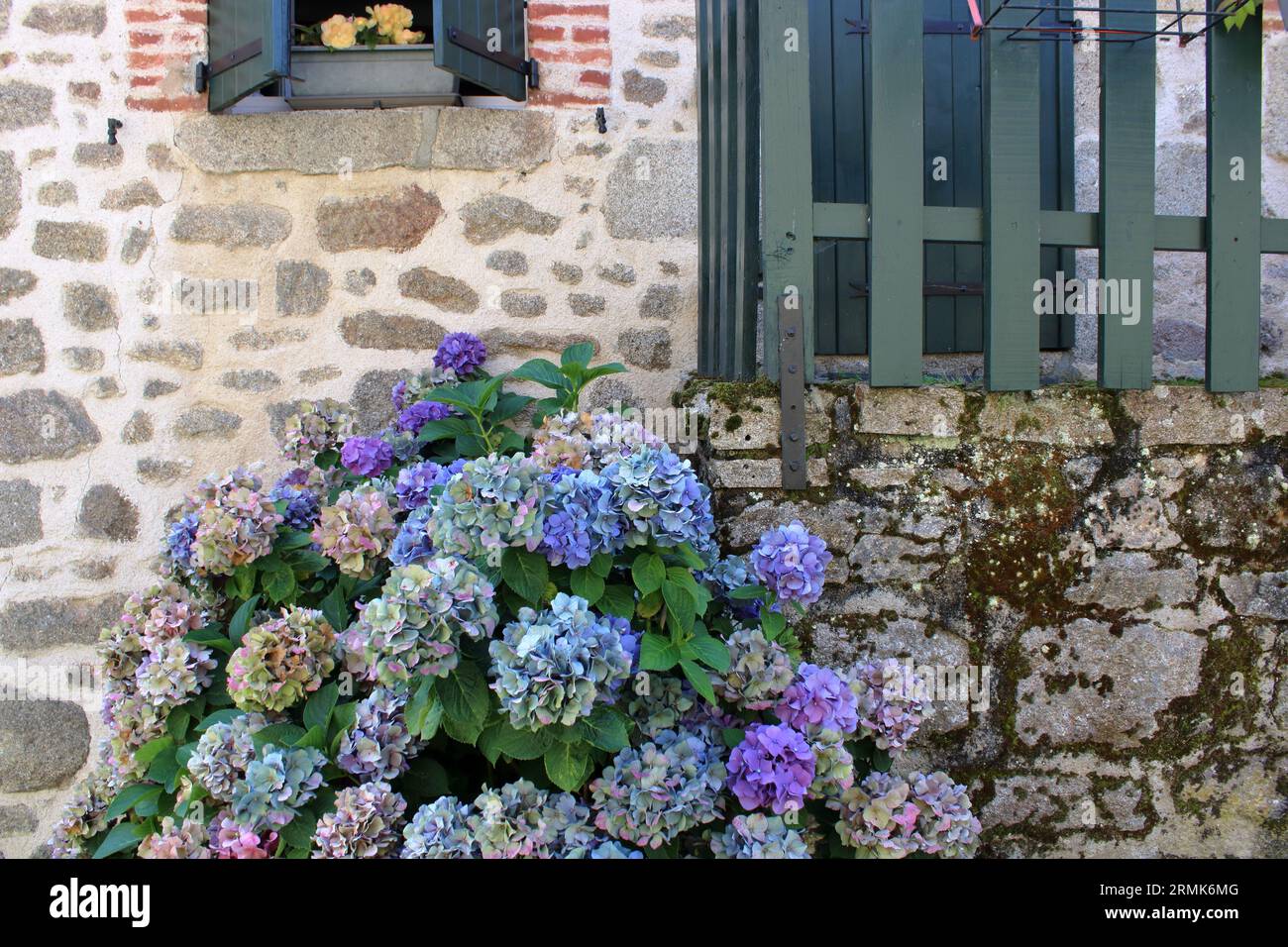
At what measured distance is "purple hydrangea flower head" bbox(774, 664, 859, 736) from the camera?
69.2 inches

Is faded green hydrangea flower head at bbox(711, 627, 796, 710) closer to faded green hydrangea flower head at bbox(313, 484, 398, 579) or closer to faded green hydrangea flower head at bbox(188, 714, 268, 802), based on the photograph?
faded green hydrangea flower head at bbox(313, 484, 398, 579)

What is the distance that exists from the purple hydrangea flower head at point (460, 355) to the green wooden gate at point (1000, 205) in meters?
0.83

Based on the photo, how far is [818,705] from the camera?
1.76 metres

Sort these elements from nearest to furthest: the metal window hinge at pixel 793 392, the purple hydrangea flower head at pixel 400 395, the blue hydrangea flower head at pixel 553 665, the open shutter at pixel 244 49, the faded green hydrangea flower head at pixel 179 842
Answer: the blue hydrangea flower head at pixel 553 665
the faded green hydrangea flower head at pixel 179 842
the metal window hinge at pixel 793 392
the open shutter at pixel 244 49
the purple hydrangea flower head at pixel 400 395

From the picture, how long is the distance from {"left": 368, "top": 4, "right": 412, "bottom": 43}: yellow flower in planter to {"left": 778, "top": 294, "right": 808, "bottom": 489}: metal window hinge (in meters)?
1.70

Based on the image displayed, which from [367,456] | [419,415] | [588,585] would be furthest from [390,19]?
[588,585]

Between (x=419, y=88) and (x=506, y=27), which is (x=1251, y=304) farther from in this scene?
(x=419, y=88)

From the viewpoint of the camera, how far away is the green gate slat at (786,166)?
2184 mm

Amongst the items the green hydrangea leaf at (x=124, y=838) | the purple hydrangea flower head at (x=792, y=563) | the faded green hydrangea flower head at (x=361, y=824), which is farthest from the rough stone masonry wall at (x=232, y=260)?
the faded green hydrangea flower head at (x=361, y=824)

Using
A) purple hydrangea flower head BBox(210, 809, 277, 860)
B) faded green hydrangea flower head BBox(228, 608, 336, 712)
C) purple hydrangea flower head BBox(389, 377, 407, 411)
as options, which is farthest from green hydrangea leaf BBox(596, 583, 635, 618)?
purple hydrangea flower head BBox(389, 377, 407, 411)

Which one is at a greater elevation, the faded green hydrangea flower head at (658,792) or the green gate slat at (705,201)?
the green gate slat at (705,201)

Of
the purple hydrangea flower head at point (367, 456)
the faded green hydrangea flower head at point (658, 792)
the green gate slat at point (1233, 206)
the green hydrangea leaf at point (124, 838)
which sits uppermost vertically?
the green gate slat at point (1233, 206)

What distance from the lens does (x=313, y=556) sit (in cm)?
219

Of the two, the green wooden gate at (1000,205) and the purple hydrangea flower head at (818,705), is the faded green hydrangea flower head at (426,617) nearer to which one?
the purple hydrangea flower head at (818,705)
